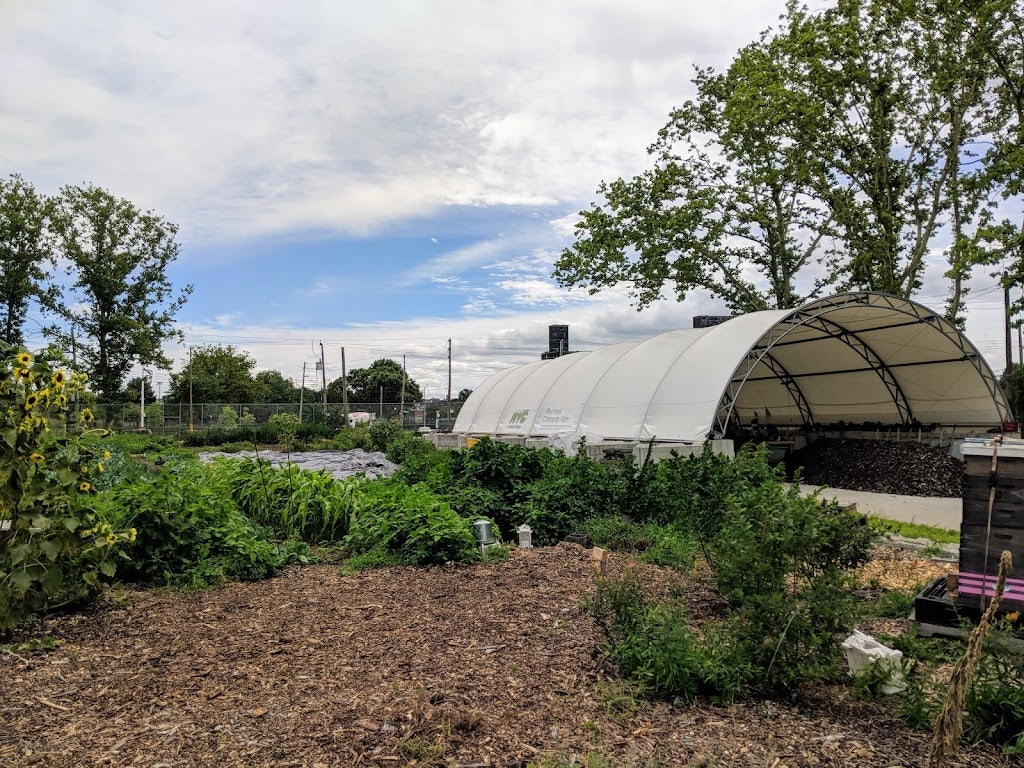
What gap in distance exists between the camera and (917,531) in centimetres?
866

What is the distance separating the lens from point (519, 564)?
5781 millimetres

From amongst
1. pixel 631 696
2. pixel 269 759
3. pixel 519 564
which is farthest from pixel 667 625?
pixel 519 564

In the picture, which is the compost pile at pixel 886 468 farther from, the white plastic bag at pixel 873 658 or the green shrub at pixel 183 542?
the green shrub at pixel 183 542

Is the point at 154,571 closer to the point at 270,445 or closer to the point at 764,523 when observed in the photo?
the point at 764,523

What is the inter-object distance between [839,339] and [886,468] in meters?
5.12

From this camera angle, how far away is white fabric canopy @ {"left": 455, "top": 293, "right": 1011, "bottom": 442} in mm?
14289

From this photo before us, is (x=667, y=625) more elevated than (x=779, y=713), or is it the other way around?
(x=667, y=625)

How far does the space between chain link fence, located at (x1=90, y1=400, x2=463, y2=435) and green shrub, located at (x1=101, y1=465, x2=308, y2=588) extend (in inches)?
941

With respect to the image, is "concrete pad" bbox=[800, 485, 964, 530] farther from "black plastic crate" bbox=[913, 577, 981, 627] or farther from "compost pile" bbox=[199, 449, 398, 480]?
"compost pile" bbox=[199, 449, 398, 480]

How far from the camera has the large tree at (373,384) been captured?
74.8m

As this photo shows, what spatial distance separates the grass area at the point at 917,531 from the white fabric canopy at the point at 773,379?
4.46m

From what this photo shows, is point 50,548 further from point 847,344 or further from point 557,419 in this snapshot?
point 847,344

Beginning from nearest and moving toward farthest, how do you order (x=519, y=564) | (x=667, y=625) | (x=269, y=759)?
1. (x=269, y=759)
2. (x=667, y=625)
3. (x=519, y=564)

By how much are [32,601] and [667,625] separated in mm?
3747
